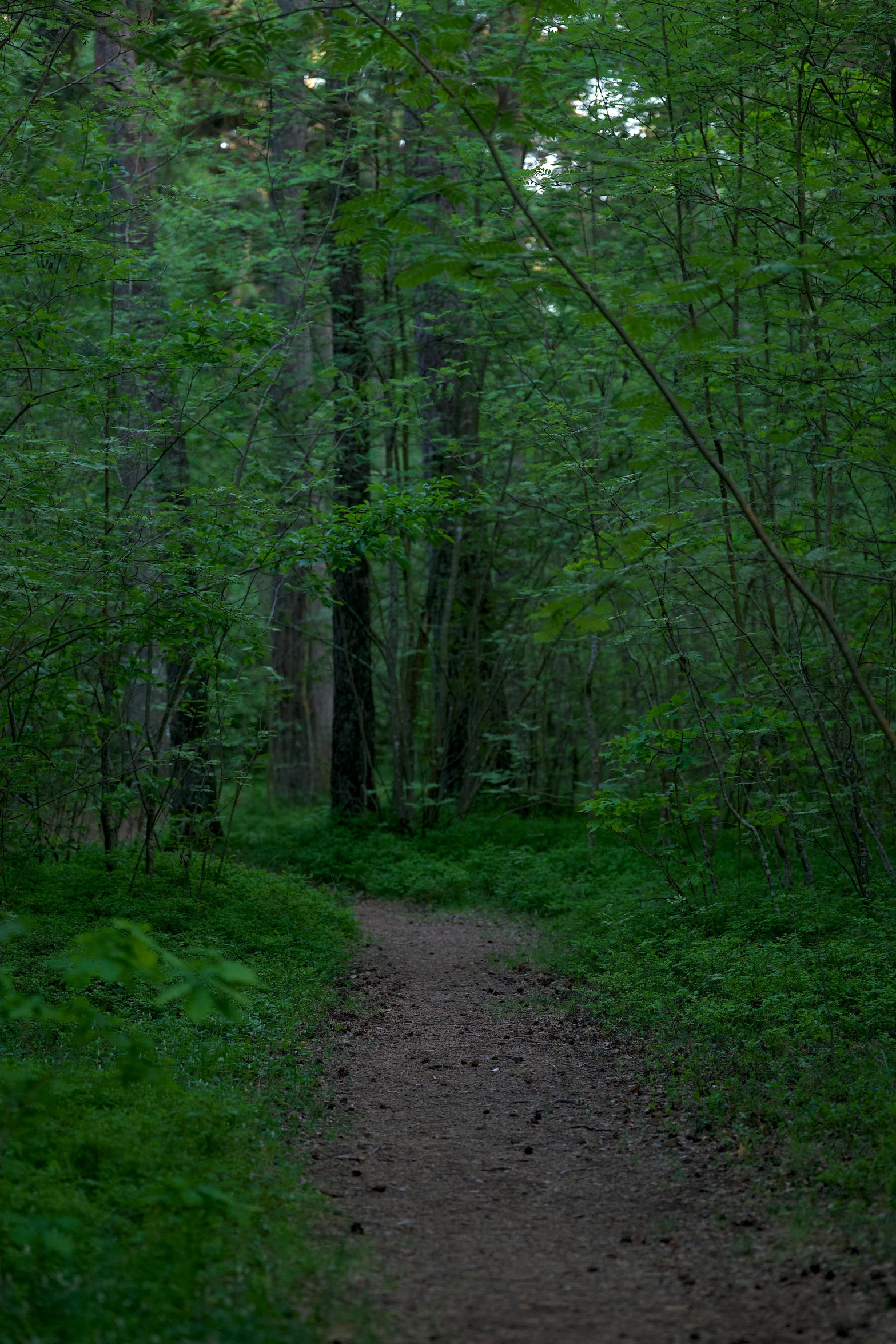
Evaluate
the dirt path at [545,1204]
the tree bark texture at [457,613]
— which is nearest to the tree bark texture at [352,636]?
the tree bark texture at [457,613]

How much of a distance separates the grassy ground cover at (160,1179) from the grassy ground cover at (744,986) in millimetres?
2037

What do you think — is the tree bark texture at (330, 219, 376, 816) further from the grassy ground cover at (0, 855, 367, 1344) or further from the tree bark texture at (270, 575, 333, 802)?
the grassy ground cover at (0, 855, 367, 1344)

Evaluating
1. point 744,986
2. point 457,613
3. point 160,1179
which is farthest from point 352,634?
point 160,1179

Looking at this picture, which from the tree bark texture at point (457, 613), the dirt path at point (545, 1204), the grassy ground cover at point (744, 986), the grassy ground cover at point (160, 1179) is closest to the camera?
the grassy ground cover at point (160, 1179)

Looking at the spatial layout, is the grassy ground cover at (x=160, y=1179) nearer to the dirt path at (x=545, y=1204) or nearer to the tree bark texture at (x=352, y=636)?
the dirt path at (x=545, y=1204)

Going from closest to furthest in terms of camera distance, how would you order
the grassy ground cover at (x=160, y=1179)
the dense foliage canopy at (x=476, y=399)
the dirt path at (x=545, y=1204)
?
1. the grassy ground cover at (x=160, y=1179)
2. the dirt path at (x=545, y=1204)
3. the dense foliage canopy at (x=476, y=399)

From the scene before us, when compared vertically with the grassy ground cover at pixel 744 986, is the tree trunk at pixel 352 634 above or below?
above

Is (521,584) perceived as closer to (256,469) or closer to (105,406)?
(256,469)

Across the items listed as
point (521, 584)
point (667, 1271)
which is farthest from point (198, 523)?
point (521, 584)

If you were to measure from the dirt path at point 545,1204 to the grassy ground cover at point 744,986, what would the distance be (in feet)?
0.97

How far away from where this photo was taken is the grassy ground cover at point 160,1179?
116 inches

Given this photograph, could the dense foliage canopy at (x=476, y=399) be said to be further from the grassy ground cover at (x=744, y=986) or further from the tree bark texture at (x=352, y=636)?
the grassy ground cover at (x=744, y=986)

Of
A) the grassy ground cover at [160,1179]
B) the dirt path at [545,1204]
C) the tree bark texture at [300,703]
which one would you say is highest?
the tree bark texture at [300,703]

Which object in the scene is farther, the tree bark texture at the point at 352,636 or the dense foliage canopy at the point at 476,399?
the tree bark texture at the point at 352,636
